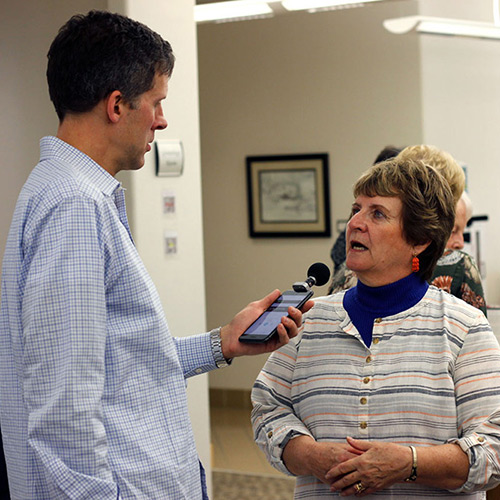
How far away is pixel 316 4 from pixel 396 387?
150 inches

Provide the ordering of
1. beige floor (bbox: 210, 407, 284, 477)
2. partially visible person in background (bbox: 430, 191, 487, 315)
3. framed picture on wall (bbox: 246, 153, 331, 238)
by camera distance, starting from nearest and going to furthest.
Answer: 1. partially visible person in background (bbox: 430, 191, 487, 315)
2. beige floor (bbox: 210, 407, 284, 477)
3. framed picture on wall (bbox: 246, 153, 331, 238)

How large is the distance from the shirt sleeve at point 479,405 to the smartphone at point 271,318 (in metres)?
0.42

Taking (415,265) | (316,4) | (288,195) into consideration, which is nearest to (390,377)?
(415,265)

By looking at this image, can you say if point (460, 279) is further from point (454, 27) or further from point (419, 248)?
point (454, 27)

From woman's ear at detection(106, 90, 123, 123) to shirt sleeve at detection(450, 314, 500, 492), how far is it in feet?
3.24

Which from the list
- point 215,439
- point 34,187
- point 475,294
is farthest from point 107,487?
point 215,439

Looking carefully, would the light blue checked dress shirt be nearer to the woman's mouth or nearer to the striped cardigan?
the striped cardigan

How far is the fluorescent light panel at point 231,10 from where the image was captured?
5301 mm

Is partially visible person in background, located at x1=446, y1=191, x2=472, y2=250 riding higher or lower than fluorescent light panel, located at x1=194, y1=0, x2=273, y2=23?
lower

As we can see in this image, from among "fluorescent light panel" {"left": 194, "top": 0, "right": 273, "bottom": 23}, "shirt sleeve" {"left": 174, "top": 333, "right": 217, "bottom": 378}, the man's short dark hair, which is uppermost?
"fluorescent light panel" {"left": 194, "top": 0, "right": 273, "bottom": 23}

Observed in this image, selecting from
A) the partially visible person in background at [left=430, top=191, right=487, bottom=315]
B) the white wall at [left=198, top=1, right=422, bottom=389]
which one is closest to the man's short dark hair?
the partially visible person in background at [left=430, top=191, right=487, bottom=315]

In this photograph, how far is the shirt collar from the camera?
1.56 metres

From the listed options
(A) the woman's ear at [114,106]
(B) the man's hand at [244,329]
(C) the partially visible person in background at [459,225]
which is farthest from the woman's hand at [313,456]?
(C) the partially visible person in background at [459,225]

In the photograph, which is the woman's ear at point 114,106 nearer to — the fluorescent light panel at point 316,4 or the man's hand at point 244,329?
the man's hand at point 244,329
